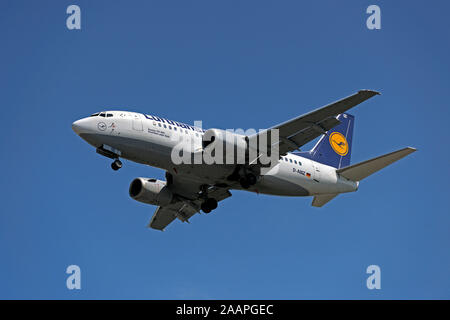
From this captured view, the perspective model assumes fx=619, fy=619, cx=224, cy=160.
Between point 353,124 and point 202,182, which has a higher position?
point 353,124

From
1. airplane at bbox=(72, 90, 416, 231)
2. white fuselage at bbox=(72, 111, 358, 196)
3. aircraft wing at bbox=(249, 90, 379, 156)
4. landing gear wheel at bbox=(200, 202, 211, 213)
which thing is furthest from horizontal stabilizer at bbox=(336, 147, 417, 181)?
landing gear wheel at bbox=(200, 202, 211, 213)

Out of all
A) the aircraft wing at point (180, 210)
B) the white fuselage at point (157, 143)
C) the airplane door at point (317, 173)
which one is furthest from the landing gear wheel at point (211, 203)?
the airplane door at point (317, 173)

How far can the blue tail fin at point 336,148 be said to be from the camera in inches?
1555

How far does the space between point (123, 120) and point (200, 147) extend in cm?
438

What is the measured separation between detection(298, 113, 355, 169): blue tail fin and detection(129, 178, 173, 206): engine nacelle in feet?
29.0

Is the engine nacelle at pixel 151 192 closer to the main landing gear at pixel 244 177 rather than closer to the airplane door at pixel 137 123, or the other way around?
the main landing gear at pixel 244 177

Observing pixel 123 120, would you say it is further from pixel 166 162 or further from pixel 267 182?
pixel 267 182

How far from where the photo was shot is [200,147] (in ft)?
111

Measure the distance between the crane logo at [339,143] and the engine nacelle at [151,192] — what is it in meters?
11.2

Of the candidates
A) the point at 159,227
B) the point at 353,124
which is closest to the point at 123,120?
the point at 159,227

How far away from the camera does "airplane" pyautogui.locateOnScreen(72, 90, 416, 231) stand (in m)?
32.5

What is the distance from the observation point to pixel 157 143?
107ft

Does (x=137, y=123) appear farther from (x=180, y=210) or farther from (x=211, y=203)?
(x=180, y=210)
